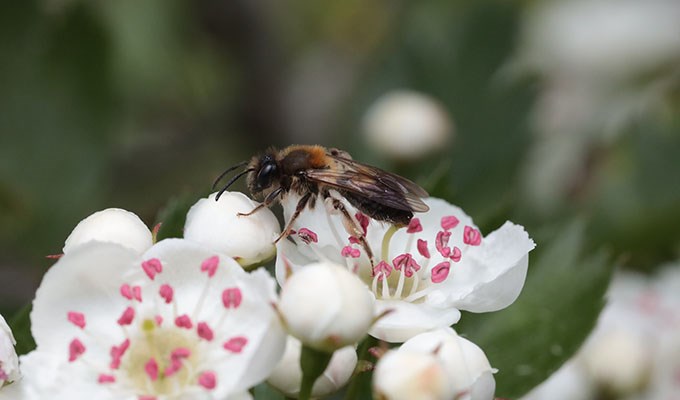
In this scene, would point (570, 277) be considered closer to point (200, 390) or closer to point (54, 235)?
point (200, 390)

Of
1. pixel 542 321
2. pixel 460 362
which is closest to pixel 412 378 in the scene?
pixel 460 362

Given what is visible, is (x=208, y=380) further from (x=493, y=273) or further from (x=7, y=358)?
(x=493, y=273)

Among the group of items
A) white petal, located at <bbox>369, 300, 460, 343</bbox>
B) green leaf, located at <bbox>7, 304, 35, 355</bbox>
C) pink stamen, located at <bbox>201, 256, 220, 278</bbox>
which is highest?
pink stamen, located at <bbox>201, 256, 220, 278</bbox>

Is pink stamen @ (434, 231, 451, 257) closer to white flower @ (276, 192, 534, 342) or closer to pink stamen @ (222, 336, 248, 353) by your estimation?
white flower @ (276, 192, 534, 342)

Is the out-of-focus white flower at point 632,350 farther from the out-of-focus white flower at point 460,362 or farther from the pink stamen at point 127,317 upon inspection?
the pink stamen at point 127,317

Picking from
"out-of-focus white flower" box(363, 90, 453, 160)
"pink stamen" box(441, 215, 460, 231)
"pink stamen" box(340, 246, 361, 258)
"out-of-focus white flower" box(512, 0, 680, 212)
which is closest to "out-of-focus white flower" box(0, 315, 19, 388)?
"pink stamen" box(340, 246, 361, 258)

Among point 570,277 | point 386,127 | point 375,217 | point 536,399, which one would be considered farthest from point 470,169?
point 375,217
